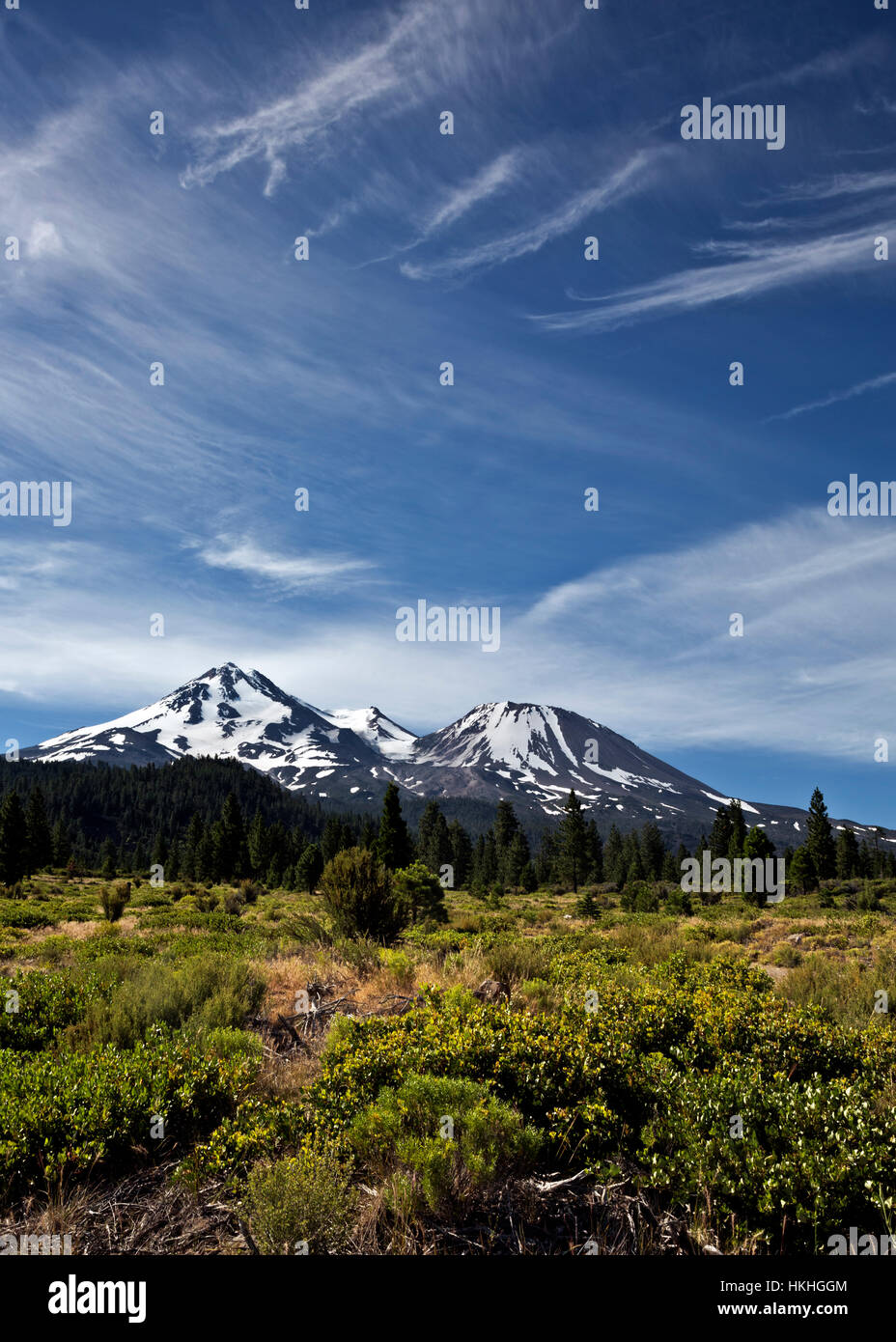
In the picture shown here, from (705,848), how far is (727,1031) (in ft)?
244

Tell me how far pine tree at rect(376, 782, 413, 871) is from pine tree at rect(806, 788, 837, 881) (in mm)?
42058

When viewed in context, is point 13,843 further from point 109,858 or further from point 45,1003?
point 45,1003

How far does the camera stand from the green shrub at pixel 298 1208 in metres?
3.65

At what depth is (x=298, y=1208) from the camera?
3.72 meters

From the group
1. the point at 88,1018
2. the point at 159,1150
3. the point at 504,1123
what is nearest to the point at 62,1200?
the point at 159,1150

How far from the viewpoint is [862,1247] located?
3.95 meters

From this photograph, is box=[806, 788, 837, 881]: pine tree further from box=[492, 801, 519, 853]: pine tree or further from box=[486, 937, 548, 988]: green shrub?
box=[486, 937, 548, 988]: green shrub

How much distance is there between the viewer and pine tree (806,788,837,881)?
65.2 metres

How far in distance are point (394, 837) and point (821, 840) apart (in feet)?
154

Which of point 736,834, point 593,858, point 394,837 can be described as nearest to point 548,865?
point 593,858

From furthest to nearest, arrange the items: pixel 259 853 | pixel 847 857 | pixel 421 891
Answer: pixel 847 857
pixel 259 853
pixel 421 891

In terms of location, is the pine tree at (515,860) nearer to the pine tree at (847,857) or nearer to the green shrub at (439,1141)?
the pine tree at (847,857)

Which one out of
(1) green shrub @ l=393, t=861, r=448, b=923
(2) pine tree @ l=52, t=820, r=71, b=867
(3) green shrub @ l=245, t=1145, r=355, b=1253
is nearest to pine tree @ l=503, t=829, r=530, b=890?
(1) green shrub @ l=393, t=861, r=448, b=923
